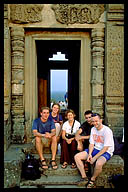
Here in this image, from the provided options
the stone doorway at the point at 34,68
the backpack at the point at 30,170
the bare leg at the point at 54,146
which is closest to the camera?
the backpack at the point at 30,170

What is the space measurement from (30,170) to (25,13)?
3765 mm

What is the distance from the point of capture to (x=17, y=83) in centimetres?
559

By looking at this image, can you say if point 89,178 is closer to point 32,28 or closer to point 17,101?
point 17,101

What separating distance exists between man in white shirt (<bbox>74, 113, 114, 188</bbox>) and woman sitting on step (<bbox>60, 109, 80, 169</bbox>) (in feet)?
1.19

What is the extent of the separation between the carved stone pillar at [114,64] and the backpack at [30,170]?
211 centimetres

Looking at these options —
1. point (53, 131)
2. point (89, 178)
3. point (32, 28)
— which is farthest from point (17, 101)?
point (89, 178)

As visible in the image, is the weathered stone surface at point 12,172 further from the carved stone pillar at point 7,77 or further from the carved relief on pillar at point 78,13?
the carved relief on pillar at point 78,13

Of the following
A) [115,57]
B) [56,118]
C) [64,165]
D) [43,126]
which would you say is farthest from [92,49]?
[64,165]

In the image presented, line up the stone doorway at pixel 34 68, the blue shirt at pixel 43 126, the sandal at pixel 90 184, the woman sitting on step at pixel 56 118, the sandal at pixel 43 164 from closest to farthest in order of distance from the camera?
the sandal at pixel 90 184
the sandal at pixel 43 164
the blue shirt at pixel 43 126
the woman sitting on step at pixel 56 118
the stone doorway at pixel 34 68

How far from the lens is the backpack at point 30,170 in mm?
4305

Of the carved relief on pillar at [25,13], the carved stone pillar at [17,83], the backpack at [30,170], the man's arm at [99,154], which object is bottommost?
the backpack at [30,170]

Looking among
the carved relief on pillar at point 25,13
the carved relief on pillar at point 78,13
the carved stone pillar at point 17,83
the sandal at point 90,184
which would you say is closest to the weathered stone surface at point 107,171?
the sandal at point 90,184

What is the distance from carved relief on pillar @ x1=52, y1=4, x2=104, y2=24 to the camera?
5582mm

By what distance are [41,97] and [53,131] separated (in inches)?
172
